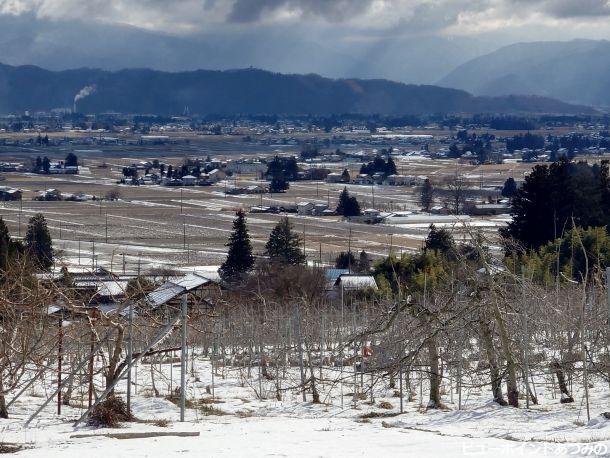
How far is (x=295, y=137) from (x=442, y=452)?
527ft

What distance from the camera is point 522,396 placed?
14273 millimetres

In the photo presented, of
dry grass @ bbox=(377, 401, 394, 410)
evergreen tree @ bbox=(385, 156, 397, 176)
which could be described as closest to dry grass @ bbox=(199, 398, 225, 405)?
dry grass @ bbox=(377, 401, 394, 410)

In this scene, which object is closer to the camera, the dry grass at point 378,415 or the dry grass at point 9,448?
the dry grass at point 9,448

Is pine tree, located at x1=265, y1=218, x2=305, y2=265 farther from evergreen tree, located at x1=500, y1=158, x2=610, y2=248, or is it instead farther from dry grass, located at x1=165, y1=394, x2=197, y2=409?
dry grass, located at x1=165, y1=394, x2=197, y2=409

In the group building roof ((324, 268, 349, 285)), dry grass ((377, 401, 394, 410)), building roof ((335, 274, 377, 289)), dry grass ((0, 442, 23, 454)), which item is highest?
dry grass ((0, 442, 23, 454))

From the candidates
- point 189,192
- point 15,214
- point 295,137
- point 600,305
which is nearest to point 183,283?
point 600,305

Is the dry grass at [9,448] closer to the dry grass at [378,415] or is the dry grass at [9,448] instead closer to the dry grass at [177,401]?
the dry grass at [177,401]

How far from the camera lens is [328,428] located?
11.9m

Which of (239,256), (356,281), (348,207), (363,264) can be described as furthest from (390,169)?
(356,281)

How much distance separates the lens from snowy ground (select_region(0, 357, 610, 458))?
9648 mm

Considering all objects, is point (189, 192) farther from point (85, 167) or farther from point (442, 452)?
point (442, 452)

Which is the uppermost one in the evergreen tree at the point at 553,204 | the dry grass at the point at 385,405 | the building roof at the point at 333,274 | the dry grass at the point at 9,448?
the evergreen tree at the point at 553,204

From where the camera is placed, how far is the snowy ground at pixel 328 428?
31.7 feet

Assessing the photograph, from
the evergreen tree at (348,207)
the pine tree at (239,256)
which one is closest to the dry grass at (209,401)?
the pine tree at (239,256)
